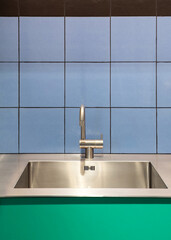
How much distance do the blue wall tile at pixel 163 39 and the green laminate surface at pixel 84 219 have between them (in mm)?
824

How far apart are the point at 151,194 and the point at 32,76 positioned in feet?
2.87

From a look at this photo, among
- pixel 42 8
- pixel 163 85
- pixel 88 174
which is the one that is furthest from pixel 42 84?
pixel 163 85

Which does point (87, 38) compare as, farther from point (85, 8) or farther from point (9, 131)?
point (9, 131)

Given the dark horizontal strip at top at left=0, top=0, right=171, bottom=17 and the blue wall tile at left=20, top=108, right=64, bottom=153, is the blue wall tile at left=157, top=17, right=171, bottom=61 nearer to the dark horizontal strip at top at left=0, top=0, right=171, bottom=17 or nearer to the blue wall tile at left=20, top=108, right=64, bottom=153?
the dark horizontal strip at top at left=0, top=0, right=171, bottom=17

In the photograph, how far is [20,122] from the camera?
1425 mm

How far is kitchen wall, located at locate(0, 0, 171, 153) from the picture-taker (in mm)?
1403

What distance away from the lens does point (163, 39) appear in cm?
140

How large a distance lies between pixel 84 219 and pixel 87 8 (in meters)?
1.03

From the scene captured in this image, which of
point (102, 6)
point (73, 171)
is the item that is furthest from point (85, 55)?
point (73, 171)

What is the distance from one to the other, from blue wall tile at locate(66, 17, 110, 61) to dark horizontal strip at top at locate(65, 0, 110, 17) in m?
0.02

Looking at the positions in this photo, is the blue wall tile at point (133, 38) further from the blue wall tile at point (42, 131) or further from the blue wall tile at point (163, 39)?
the blue wall tile at point (42, 131)

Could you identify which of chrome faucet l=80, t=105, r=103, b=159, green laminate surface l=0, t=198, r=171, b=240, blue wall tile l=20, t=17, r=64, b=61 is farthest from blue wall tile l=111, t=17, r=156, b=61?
green laminate surface l=0, t=198, r=171, b=240

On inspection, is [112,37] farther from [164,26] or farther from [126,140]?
[126,140]

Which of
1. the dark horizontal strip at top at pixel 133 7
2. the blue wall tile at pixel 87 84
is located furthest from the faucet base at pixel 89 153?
the dark horizontal strip at top at pixel 133 7
